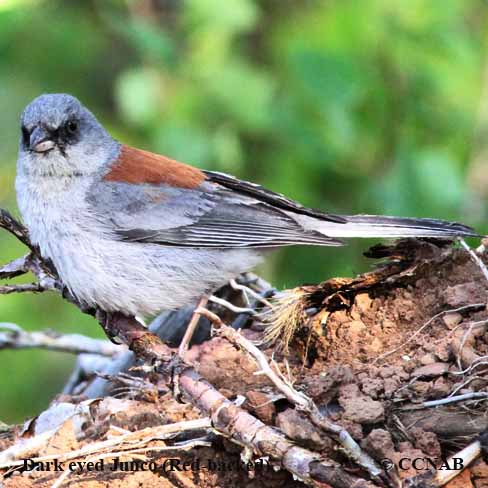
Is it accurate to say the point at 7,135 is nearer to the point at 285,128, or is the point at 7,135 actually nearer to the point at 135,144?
the point at 135,144

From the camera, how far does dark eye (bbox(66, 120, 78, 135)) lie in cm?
484

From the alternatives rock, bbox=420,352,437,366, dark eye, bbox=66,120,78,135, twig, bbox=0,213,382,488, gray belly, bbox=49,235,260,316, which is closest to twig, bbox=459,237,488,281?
rock, bbox=420,352,437,366

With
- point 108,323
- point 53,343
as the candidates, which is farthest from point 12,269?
point 53,343

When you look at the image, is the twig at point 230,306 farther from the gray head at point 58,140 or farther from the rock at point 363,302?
the gray head at point 58,140

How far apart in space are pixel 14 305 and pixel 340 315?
399 centimetres

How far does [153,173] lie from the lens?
480cm

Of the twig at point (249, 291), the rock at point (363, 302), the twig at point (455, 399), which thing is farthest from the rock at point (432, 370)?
the twig at point (249, 291)

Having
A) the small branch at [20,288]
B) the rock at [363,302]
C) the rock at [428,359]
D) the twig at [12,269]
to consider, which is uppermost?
the twig at [12,269]

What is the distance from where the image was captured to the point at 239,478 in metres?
3.23

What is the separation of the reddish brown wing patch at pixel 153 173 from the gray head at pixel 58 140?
148 millimetres

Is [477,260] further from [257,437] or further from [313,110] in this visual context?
[313,110]

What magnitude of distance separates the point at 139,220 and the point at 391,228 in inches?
55.3

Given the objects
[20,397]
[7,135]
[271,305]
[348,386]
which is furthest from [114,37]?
[348,386]

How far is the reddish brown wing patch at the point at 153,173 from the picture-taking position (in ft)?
15.7
